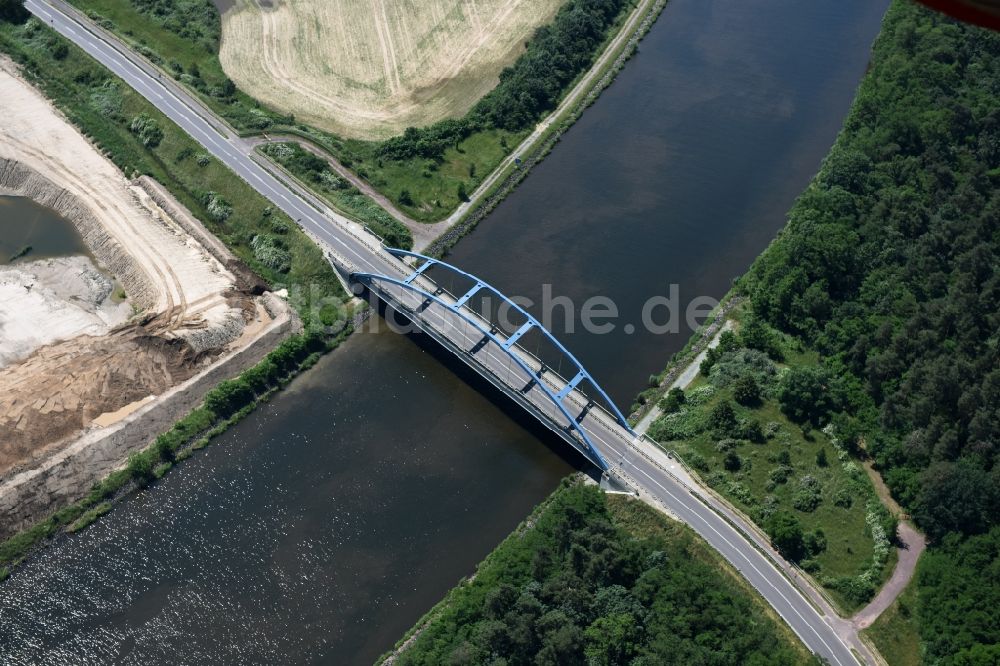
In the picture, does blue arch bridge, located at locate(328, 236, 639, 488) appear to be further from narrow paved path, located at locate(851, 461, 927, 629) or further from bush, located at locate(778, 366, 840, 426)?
narrow paved path, located at locate(851, 461, 927, 629)

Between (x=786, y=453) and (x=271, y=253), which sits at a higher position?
(x=786, y=453)

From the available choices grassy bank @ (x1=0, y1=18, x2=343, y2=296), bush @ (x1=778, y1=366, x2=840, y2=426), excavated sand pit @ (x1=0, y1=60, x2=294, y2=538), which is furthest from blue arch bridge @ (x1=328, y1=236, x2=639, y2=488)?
bush @ (x1=778, y1=366, x2=840, y2=426)

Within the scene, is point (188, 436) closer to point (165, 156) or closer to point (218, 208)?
point (218, 208)

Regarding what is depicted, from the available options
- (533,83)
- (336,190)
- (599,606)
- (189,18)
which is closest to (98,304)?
(336,190)

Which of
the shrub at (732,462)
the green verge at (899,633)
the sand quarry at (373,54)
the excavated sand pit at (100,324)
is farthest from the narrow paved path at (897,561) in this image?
the sand quarry at (373,54)

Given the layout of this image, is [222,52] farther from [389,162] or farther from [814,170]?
[814,170]

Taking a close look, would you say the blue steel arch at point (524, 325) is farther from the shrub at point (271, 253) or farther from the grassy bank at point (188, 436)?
the shrub at point (271, 253)
